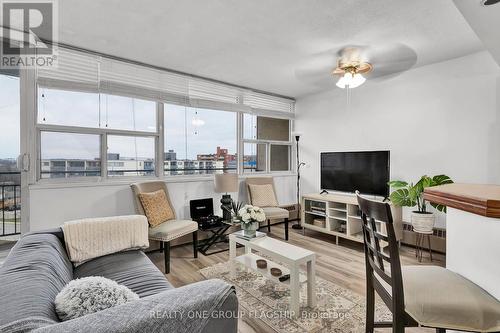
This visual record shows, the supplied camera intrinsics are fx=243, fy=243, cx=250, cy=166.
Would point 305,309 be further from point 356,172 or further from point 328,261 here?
point 356,172

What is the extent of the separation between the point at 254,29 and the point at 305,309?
8.65ft

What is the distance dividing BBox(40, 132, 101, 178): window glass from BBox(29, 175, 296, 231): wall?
8.4 inches

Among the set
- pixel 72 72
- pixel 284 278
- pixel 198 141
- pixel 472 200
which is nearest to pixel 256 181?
pixel 198 141

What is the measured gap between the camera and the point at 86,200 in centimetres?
290

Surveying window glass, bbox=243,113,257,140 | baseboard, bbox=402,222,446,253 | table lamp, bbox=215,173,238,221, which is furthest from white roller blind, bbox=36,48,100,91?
baseboard, bbox=402,222,446,253

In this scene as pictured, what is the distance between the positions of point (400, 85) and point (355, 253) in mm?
2501

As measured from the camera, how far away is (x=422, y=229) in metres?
2.86

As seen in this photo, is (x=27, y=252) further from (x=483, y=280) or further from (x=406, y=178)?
(x=406, y=178)

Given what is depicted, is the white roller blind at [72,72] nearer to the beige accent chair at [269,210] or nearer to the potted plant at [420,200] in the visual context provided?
the beige accent chair at [269,210]

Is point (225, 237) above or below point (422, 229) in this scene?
below

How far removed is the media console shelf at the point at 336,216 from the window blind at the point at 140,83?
6.62 ft

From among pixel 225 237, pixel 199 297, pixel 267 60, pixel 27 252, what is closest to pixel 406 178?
pixel 267 60

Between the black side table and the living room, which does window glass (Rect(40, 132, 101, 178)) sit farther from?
the black side table

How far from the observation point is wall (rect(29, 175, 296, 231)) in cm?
263
